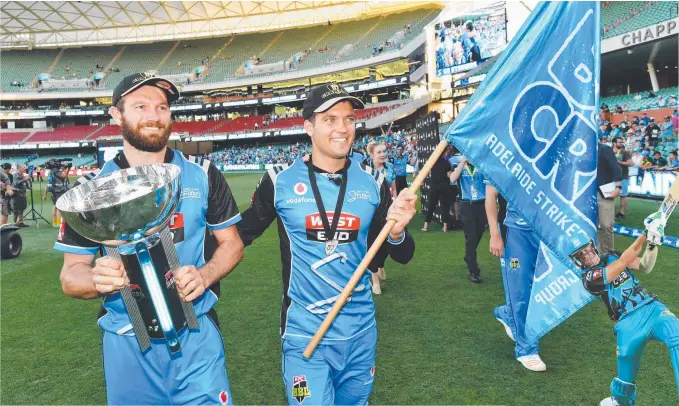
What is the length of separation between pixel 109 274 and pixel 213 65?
63.6m

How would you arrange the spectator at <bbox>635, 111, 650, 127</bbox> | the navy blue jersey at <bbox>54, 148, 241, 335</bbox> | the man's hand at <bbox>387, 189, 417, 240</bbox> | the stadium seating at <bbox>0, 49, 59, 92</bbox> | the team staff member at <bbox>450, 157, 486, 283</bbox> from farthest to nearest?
the stadium seating at <bbox>0, 49, 59, 92</bbox> < the spectator at <bbox>635, 111, 650, 127</bbox> < the team staff member at <bbox>450, 157, 486, 283</bbox> < the man's hand at <bbox>387, 189, 417, 240</bbox> < the navy blue jersey at <bbox>54, 148, 241, 335</bbox>

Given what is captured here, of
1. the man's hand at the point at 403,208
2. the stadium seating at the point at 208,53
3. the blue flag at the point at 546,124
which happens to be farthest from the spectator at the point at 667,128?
the stadium seating at the point at 208,53

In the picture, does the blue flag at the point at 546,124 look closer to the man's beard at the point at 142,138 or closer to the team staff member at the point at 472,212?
the man's beard at the point at 142,138

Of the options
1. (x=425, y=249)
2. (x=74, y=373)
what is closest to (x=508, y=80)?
(x=74, y=373)

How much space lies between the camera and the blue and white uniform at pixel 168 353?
2.16 metres

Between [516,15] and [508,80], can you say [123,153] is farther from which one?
[516,15]

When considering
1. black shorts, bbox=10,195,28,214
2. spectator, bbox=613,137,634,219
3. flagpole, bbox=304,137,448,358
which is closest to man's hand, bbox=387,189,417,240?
flagpole, bbox=304,137,448,358

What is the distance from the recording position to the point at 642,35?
1936 cm

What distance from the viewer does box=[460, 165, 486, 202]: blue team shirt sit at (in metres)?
7.12

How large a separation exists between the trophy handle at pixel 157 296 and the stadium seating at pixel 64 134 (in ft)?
206

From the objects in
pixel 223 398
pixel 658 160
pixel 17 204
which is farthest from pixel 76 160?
pixel 223 398

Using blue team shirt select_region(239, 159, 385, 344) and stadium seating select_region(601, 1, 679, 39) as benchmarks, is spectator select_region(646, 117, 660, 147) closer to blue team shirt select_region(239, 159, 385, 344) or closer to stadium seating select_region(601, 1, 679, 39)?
stadium seating select_region(601, 1, 679, 39)

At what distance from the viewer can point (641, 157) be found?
14711mm

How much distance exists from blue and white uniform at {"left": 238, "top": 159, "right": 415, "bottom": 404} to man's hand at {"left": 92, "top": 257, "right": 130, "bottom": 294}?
109 centimetres
